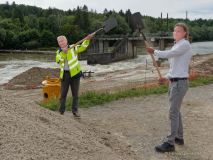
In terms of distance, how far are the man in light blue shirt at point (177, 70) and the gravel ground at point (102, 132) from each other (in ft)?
0.81

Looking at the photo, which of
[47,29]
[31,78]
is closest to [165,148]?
[31,78]

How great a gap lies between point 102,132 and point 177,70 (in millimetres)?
1859

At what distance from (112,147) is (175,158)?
92cm

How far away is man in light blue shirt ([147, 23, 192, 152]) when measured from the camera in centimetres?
585

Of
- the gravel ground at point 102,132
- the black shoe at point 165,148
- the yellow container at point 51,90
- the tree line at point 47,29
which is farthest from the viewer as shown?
the tree line at point 47,29

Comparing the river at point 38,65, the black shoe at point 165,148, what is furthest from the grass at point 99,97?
the river at point 38,65

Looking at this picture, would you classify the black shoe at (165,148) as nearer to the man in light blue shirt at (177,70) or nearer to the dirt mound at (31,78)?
the man in light blue shirt at (177,70)

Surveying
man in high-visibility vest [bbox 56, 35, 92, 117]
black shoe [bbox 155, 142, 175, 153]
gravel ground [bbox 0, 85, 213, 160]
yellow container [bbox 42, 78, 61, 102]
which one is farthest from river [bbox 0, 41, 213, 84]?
black shoe [bbox 155, 142, 175, 153]

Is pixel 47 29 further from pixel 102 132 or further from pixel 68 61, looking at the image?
pixel 102 132

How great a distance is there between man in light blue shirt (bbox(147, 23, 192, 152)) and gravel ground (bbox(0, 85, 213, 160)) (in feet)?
0.81

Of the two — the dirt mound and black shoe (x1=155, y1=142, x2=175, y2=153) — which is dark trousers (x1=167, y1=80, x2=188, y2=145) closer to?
black shoe (x1=155, y1=142, x2=175, y2=153)

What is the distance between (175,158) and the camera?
5.83 meters

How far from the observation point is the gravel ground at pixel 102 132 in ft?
15.9

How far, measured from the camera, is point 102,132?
709 cm
